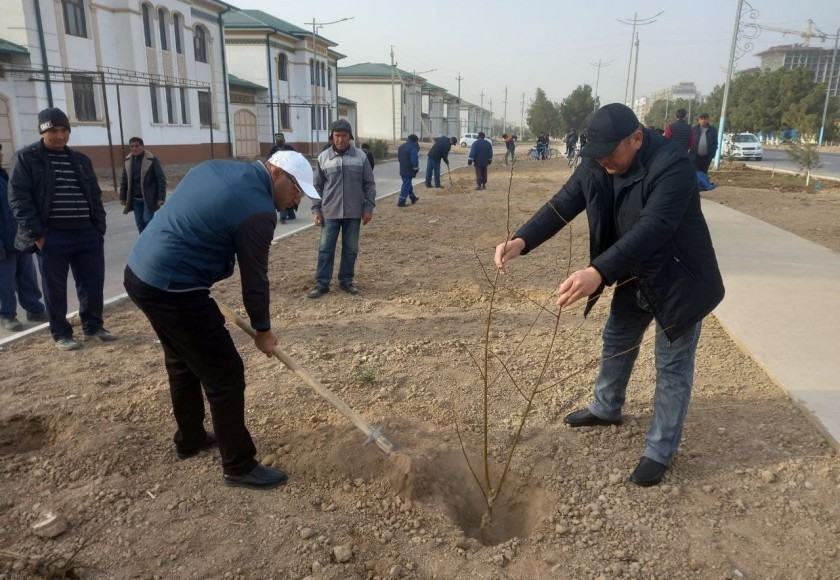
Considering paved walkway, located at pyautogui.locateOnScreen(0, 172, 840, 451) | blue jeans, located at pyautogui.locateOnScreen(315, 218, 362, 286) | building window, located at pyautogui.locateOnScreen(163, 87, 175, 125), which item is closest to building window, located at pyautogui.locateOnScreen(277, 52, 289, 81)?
building window, located at pyautogui.locateOnScreen(163, 87, 175, 125)

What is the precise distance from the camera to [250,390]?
3842 millimetres

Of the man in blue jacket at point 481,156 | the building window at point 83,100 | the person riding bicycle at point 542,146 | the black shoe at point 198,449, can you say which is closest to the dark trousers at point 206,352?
the black shoe at point 198,449

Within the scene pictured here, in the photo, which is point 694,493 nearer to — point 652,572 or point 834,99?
point 652,572

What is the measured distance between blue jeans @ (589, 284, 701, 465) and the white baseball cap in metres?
1.61

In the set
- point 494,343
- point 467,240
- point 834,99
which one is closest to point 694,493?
point 494,343

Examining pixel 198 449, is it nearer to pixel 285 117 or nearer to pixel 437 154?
pixel 437 154

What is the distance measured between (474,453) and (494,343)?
1.67 m

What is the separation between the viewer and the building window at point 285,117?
108 feet

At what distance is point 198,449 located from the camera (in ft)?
10.3

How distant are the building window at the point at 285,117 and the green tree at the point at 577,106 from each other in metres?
37.3

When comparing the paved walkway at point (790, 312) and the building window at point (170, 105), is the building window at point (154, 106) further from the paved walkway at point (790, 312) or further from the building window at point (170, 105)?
the paved walkway at point (790, 312)

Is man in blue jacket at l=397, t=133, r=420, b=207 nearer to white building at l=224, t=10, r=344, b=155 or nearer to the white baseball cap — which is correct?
the white baseball cap

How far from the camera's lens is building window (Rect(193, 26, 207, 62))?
82.7 feet

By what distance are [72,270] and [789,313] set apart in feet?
19.1
